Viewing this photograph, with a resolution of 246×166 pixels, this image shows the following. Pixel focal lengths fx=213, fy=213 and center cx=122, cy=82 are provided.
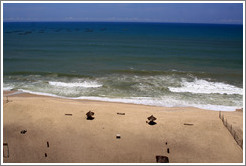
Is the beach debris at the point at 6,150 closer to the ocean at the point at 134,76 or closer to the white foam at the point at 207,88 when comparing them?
the ocean at the point at 134,76

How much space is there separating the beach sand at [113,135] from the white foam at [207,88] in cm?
570

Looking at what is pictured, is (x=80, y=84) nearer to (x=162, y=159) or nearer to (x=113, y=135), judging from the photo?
(x=113, y=135)

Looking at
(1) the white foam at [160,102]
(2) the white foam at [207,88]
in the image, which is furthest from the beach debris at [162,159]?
(2) the white foam at [207,88]

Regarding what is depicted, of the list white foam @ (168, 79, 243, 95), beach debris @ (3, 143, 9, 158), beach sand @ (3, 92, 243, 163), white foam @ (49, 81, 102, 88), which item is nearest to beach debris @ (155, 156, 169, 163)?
beach sand @ (3, 92, 243, 163)

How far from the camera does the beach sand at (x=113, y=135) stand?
40.2ft

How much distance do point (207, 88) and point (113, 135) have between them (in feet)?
48.2

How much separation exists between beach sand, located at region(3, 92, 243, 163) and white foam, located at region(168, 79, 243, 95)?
5.70m

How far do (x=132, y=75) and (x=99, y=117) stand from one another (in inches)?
554

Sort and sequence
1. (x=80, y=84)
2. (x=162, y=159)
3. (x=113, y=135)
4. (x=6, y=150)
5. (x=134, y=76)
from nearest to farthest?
(x=162, y=159) < (x=6, y=150) < (x=113, y=135) < (x=80, y=84) < (x=134, y=76)

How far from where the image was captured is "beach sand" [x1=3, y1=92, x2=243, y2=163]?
12266 mm

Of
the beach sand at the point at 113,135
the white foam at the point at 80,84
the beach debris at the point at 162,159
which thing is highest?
the white foam at the point at 80,84

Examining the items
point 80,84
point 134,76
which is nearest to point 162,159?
point 80,84

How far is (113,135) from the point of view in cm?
1409

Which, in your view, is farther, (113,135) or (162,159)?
(113,135)
